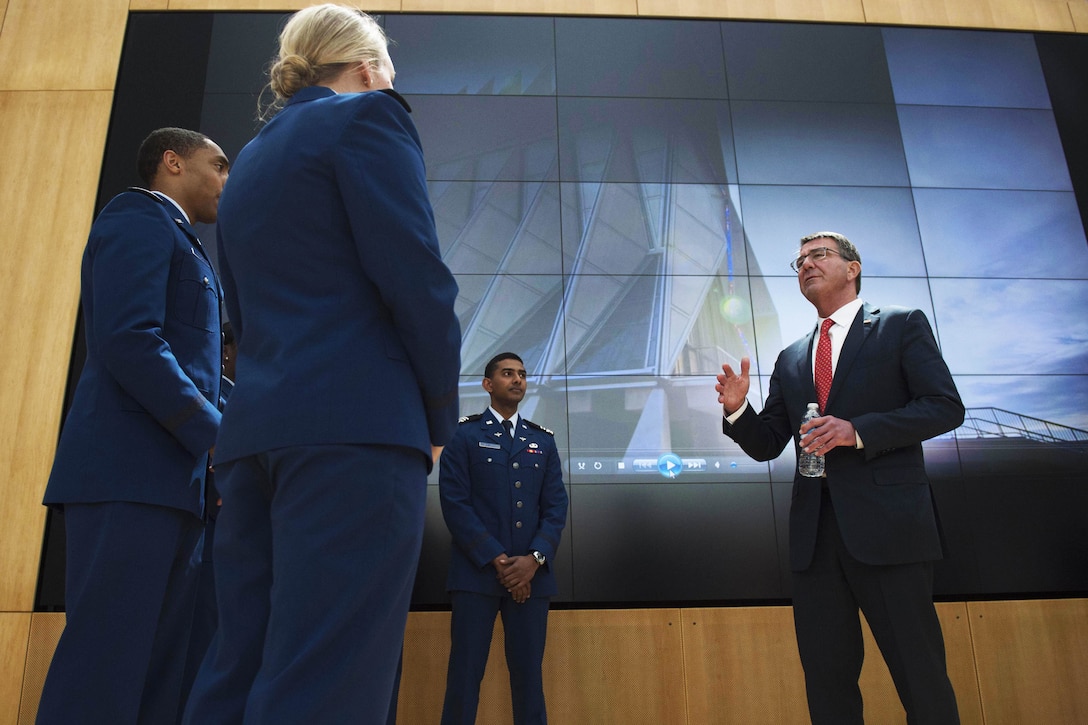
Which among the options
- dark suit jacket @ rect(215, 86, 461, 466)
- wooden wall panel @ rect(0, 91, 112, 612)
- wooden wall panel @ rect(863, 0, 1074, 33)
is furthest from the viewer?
wooden wall panel @ rect(863, 0, 1074, 33)

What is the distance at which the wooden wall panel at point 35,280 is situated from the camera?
339cm

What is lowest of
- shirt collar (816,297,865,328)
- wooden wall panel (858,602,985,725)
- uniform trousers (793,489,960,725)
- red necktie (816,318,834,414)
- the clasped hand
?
wooden wall panel (858,602,985,725)

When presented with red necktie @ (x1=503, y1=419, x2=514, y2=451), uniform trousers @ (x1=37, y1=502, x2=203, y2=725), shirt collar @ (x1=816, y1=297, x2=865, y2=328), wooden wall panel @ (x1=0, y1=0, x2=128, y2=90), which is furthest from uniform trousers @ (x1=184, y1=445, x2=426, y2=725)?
wooden wall panel @ (x1=0, y1=0, x2=128, y2=90)

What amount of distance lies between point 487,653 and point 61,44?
3.92m

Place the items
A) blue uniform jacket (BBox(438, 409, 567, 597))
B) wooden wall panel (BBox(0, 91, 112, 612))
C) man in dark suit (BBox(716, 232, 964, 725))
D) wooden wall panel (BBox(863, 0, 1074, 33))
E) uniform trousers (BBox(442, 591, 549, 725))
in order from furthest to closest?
wooden wall panel (BBox(863, 0, 1074, 33)) < wooden wall panel (BBox(0, 91, 112, 612)) < blue uniform jacket (BBox(438, 409, 567, 597)) < uniform trousers (BBox(442, 591, 549, 725)) < man in dark suit (BBox(716, 232, 964, 725))

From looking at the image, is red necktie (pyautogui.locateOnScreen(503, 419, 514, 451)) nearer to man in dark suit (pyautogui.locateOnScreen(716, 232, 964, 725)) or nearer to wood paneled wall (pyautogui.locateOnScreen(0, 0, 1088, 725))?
wood paneled wall (pyautogui.locateOnScreen(0, 0, 1088, 725))

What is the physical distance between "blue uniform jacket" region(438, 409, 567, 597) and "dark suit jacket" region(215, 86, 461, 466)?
6.03 ft

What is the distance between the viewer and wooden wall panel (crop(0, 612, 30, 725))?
3.18 meters

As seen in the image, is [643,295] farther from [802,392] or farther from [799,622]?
[799,622]


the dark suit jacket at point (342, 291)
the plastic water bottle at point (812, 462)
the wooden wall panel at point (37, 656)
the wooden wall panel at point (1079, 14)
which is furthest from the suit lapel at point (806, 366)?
the wooden wall panel at point (1079, 14)

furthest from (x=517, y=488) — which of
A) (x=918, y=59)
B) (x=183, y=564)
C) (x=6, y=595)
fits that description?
(x=918, y=59)

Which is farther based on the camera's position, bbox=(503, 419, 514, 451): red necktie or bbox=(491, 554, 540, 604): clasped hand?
bbox=(503, 419, 514, 451): red necktie

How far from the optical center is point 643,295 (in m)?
3.76

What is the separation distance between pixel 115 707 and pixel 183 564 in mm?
292
